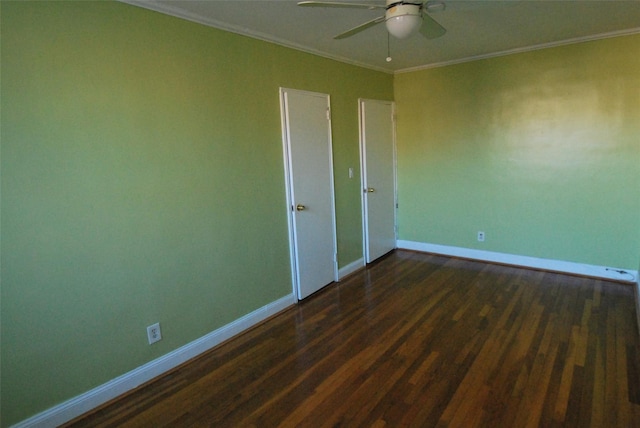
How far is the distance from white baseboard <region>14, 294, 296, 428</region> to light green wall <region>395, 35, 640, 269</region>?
2.59 meters

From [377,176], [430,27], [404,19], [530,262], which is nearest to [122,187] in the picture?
[404,19]

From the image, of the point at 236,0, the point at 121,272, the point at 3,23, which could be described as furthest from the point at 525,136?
the point at 3,23

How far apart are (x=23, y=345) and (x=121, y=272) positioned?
22.1 inches

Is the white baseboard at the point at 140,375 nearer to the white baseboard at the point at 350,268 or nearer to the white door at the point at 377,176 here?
the white baseboard at the point at 350,268

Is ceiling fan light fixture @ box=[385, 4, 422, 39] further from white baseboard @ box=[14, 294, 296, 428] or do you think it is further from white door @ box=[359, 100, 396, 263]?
white baseboard @ box=[14, 294, 296, 428]

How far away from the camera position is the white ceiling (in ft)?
7.77

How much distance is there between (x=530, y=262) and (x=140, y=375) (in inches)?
155

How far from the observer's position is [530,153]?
3883 mm

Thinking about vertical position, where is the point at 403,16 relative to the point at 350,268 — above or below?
above

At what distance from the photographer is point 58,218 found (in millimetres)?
1919

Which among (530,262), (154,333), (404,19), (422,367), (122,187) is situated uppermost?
(404,19)

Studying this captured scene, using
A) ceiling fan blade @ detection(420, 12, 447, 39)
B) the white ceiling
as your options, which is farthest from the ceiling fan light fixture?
the white ceiling

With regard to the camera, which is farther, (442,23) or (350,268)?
(350,268)

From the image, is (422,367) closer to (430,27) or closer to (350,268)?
(350,268)
